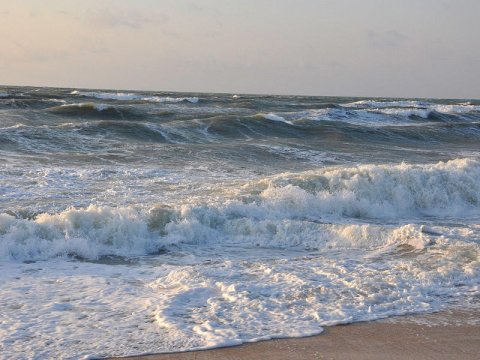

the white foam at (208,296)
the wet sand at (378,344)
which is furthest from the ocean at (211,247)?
the wet sand at (378,344)

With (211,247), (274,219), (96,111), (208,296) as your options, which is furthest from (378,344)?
(96,111)

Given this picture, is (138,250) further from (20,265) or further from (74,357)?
(74,357)

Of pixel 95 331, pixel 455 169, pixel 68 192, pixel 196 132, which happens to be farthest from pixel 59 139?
pixel 95 331

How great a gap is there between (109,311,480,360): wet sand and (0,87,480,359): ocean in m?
0.15

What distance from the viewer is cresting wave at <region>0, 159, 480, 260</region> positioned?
7434mm

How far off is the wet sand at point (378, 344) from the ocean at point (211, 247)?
0.15 m

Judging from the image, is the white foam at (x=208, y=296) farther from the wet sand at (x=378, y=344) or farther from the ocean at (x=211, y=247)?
the wet sand at (x=378, y=344)

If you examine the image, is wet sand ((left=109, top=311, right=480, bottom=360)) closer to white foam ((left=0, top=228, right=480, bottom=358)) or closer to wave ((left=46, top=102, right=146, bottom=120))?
white foam ((left=0, top=228, right=480, bottom=358))

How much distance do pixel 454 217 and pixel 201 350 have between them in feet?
22.8

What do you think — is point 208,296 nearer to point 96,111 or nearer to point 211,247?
point 211,247

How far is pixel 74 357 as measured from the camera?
4215mm

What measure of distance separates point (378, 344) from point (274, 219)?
439 centimetres

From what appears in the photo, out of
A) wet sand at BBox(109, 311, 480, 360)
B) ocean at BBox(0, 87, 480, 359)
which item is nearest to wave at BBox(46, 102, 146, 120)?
ocean at BBox(0, 87, 480, 359)

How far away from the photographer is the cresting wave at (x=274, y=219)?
7434mm
